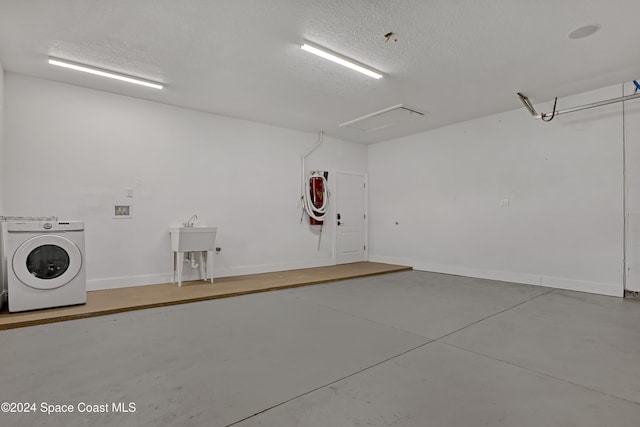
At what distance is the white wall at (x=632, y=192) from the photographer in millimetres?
4242

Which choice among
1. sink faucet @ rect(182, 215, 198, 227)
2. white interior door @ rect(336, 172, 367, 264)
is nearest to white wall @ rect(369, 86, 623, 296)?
white interior door @ rect(336, 172, 367, 264)

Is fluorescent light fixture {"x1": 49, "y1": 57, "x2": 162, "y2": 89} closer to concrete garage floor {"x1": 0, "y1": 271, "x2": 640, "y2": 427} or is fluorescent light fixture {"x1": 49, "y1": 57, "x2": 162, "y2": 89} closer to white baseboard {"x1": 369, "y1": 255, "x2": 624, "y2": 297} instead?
concrete garage floor {"x1": 0, "y1": 271, "x2": 640, "y2": 427}

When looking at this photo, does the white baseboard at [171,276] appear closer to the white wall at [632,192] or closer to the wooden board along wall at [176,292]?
the wooden board along wall at [176,292]

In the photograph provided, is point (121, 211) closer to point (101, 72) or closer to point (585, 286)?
point (101, 72)

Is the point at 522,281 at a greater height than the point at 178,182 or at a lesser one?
lesser

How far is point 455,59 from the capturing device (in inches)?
144

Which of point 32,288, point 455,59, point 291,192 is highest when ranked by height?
point 455,59

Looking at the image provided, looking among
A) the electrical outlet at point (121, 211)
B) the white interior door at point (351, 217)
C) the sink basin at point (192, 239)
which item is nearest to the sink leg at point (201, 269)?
the sink basin at point (192, 239)

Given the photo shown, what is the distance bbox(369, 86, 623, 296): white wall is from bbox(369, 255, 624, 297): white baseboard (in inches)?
0.6

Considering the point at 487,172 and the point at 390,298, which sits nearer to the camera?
the point at 390,298

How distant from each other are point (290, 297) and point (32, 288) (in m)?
2.86

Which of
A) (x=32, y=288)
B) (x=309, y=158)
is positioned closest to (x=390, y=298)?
(x=309, y=158)

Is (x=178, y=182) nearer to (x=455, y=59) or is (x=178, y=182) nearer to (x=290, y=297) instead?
(x=290, y=297)

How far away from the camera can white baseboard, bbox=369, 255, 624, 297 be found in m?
4.45
